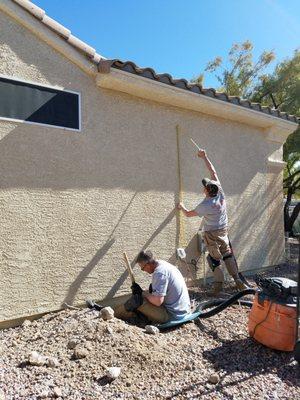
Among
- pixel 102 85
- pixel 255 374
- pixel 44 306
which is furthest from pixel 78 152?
pixel 255 374

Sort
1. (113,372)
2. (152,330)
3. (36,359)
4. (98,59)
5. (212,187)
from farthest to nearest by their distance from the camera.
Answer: (212,187) < (98,59) < (152,330) < (36,359) < (113,372)

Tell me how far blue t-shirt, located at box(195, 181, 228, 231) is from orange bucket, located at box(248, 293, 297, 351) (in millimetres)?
2045

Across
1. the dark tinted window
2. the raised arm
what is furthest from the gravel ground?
the raised arm

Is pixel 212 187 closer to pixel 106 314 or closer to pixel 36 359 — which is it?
pixel 106 314

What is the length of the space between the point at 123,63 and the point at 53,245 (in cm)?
256

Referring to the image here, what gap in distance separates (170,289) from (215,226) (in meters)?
1.82

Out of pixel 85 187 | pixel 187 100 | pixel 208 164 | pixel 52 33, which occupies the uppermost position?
pixel 52 33

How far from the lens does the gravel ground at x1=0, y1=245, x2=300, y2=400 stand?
3.51 meters

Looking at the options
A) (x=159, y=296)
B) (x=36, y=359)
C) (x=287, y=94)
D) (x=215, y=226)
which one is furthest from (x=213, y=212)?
(x=287, y=94)

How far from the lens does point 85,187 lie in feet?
17.6

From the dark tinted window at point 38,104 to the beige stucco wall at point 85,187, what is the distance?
107 millimetres

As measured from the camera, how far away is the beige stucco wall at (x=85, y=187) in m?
4.74

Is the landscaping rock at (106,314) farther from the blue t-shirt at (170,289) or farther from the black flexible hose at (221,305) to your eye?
the black flexible hose at (221,305)

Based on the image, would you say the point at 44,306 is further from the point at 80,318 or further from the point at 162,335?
the point at 162,335
